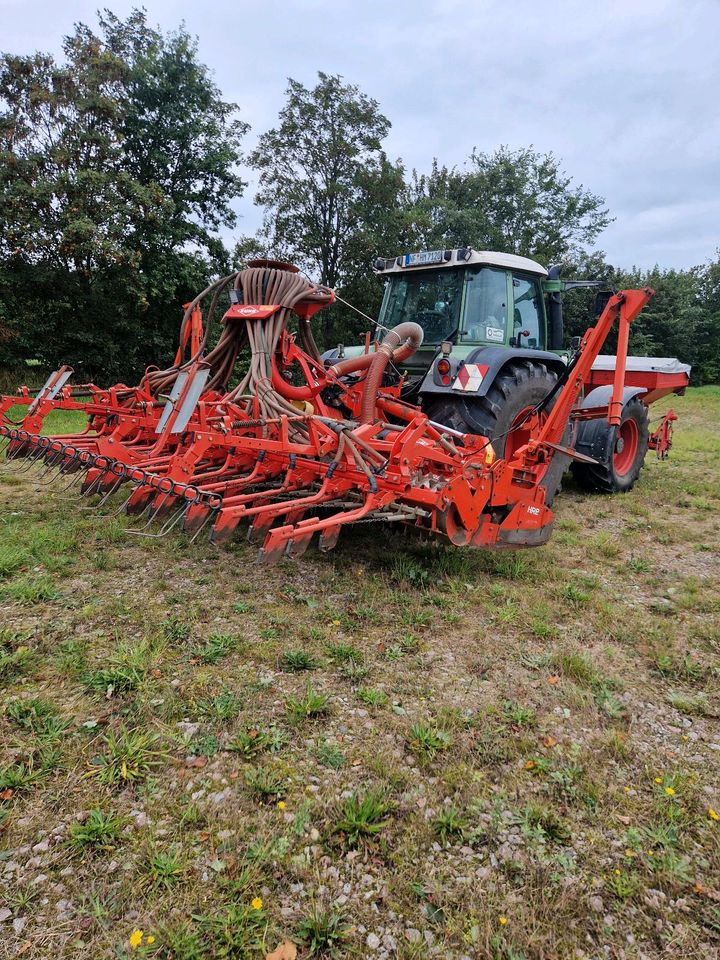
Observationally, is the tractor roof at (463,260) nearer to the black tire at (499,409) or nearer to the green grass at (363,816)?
the black tire at (499,409)

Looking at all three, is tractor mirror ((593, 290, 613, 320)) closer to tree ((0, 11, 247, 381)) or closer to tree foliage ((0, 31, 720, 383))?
tree foliage ((0, 31, 720, 383))

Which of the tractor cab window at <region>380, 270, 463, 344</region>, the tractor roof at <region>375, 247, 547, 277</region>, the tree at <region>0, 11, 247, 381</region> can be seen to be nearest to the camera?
the tractor roof at <region>375, 247, 547, 277</region>

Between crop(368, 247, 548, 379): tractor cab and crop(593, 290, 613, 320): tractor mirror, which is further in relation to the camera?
crop(368, 247, 548, 379): tractor cab

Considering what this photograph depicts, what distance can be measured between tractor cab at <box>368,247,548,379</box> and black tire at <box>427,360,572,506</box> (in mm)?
561

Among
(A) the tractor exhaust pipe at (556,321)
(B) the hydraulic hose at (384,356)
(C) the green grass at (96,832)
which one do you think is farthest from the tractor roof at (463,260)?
(C) the green grass at (96,832)

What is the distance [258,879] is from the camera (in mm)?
1718

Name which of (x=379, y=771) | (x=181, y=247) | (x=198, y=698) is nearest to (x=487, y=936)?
(x=379, y=771)

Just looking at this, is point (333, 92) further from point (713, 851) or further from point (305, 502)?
point (713, 851)

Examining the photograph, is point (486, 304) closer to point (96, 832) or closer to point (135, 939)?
point (96, 832)

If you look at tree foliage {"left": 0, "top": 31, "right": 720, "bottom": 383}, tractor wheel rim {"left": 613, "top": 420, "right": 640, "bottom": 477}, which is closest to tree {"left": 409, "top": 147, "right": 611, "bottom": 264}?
tree foliage {"left": 0, "top": 31, "right": 720, "bottom": 383}

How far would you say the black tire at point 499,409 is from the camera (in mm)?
4488

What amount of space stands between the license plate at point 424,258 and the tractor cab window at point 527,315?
0.76 meters

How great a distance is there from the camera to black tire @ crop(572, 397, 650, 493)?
613 cm

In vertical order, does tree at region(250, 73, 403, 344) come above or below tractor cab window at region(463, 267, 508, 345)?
above
